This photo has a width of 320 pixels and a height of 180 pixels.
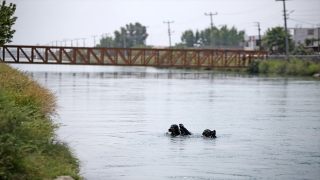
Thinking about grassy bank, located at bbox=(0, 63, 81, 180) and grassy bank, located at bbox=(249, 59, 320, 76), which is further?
grassy bank, located at bbox=(249, 59, 320, 76)

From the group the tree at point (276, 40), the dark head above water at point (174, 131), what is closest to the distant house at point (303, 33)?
the tree at point (276, 40)

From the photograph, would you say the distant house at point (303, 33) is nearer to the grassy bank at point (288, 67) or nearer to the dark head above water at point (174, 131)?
the grassy bank at point (288, 67)

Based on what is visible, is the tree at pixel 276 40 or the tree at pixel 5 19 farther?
the tree at pixel 276 40

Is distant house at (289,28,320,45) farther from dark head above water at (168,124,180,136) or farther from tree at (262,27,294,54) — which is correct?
dark head above water at (168,124,180,136)

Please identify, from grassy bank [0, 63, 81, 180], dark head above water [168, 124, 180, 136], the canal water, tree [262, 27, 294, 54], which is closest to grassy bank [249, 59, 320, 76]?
tree [262, 27, 294, 54]

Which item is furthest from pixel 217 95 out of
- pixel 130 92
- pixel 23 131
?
pixel 23 131

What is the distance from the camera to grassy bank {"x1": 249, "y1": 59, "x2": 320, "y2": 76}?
99.5m

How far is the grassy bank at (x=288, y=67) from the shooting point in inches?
3917

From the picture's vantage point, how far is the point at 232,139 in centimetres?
2653

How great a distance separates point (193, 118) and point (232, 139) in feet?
27.4

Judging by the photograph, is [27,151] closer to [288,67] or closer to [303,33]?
[288,67]

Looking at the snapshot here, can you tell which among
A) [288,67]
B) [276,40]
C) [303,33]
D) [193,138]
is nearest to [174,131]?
[193,138]

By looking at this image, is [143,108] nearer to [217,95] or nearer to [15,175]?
[217,95]

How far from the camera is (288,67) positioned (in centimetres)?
10419
